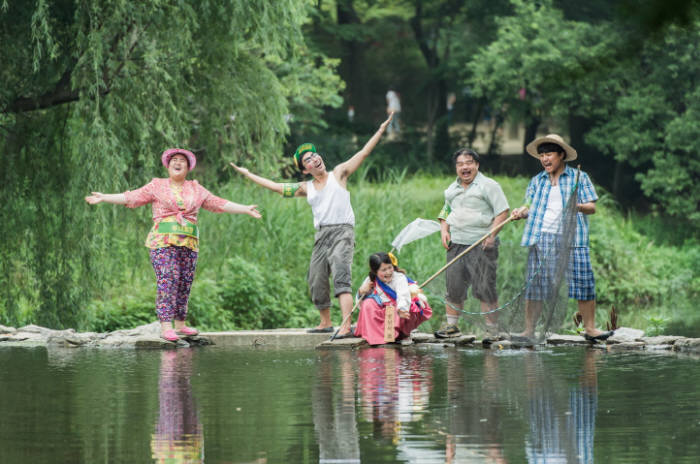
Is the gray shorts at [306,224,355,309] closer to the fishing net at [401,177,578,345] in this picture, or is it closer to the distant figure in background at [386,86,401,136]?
the fishing net at [401,177,578,345]

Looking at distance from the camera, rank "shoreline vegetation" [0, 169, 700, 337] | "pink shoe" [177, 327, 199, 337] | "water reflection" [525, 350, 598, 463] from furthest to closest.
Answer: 1. "shoreline vegetation" [0, 169, 700, 337]
2. "pink shoe" [177, 327, 199, 337]
3. "water reflection" [525, 350, 598, 463]

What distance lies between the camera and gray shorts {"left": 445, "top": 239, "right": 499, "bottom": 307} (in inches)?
419

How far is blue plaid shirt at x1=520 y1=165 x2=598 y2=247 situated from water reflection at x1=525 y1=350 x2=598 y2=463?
148cm

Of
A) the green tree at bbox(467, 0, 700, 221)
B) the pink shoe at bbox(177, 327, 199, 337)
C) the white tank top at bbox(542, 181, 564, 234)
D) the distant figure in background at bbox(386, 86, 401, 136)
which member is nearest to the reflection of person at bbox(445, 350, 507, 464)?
the white tank top at bbox(542, 181, 564, 234)

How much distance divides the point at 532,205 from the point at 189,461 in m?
5.43

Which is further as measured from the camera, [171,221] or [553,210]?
[171,221]

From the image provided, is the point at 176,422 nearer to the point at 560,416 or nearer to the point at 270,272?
the point at 560,416

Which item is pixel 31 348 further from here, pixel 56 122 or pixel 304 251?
pixel 304 251

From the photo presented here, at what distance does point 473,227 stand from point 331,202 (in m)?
1.35

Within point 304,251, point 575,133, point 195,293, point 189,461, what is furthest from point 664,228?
point 189,461

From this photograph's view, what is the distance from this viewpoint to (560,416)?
660 centimetres

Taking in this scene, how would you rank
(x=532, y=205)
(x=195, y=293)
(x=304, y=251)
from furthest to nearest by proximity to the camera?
(x=304, y=251), (x=195, y=293), (x=532, y=205)

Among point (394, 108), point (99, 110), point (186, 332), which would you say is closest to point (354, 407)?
point (186, 332)

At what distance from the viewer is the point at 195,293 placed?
15.6 meters
